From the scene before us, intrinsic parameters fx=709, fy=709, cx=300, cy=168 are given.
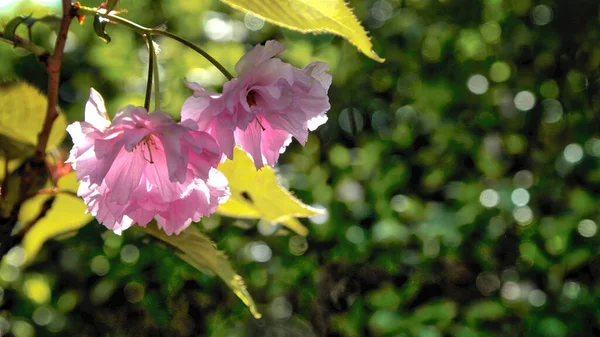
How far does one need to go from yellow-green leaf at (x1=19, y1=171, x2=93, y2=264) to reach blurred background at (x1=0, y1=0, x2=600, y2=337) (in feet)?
2.16

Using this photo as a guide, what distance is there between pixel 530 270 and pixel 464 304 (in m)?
0.16

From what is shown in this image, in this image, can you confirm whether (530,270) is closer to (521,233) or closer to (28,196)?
(521,233)

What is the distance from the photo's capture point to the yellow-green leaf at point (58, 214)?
2.16 ft

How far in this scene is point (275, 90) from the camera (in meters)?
0.45

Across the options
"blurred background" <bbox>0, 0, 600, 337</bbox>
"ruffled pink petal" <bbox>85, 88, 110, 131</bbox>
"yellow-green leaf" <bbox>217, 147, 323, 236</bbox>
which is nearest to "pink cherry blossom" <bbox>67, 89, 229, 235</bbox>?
"ruffled pink petal" <bbox>85, 88, 110, 131</bbox>

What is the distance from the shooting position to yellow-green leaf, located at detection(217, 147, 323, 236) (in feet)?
2.02

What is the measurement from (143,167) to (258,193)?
166 millimetres

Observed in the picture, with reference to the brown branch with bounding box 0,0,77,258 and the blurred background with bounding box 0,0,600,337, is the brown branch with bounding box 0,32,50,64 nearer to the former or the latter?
the brown branch with bounding box 0,0,77,258

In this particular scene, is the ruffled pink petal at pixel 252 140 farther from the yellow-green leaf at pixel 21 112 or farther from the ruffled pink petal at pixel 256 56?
the yellow-green leaf at pixel 21 112

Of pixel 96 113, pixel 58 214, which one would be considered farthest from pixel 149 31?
pixel 58 214

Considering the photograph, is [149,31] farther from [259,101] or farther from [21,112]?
[21,112]

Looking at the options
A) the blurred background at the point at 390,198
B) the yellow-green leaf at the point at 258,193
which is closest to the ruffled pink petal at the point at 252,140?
the yellow-green leaf at the point at 258,193

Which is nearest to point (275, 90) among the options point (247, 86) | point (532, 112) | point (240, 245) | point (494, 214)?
point (247, 86)

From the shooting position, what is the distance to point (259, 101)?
46 cm
